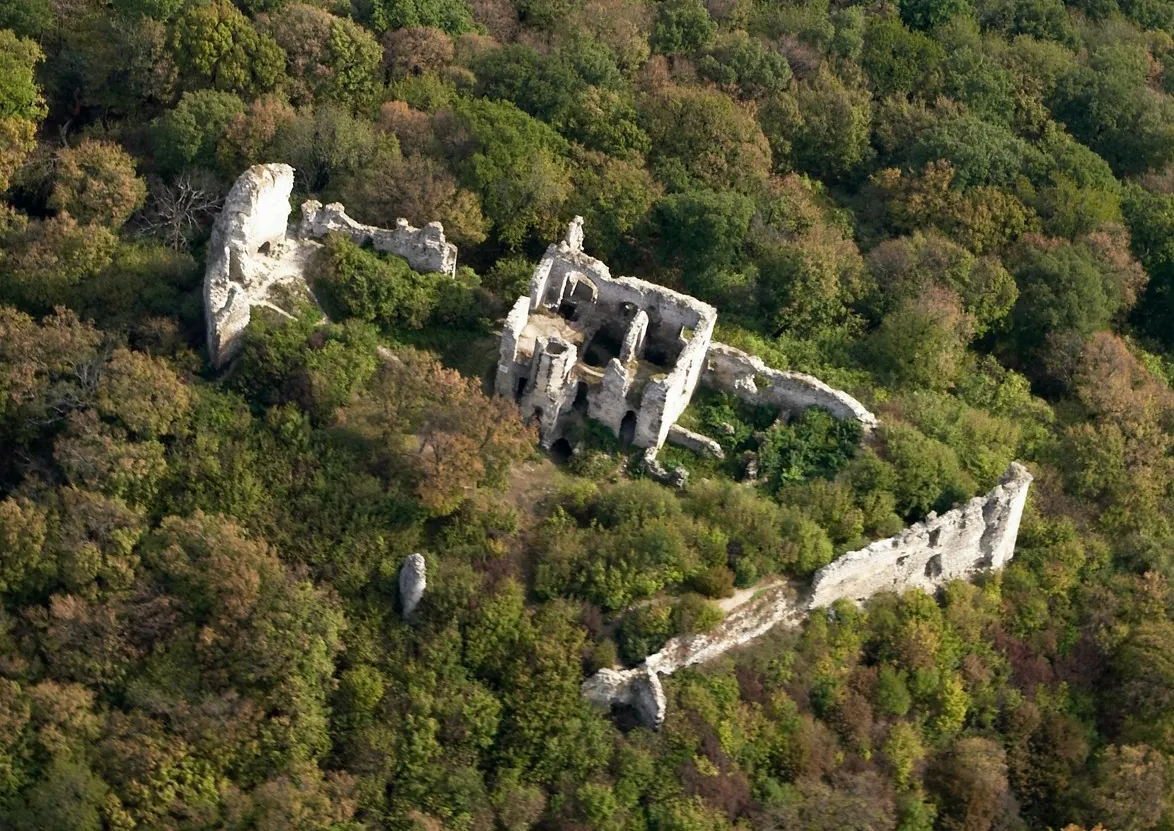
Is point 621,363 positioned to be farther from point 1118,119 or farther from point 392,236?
point 1118,119

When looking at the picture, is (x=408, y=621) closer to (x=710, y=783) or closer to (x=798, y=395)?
(x=710, y=783)

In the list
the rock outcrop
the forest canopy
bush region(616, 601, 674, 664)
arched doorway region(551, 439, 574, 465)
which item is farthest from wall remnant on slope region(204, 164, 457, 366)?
bush region(616, 601, 674, 664)

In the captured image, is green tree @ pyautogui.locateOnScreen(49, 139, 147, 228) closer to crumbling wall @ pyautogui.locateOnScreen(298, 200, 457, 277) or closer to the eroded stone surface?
crumbling wall @ pyautogui.locateOnScreen(298, 200, 457, 277)

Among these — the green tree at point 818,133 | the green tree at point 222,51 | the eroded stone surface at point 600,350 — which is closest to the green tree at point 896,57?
the green tree at point 818,133

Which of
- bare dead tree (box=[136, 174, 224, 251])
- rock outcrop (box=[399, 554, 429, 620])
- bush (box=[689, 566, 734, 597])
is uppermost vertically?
bush (box=[689, 566, 734, 597])

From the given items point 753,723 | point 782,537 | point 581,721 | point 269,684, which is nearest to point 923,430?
point 782,537
